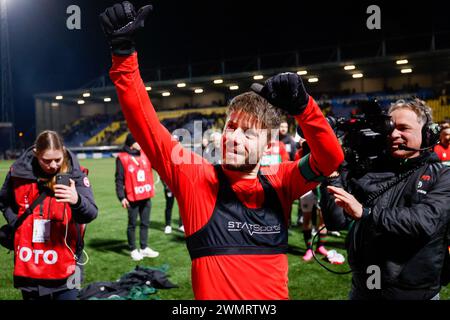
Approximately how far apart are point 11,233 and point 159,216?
6.57m

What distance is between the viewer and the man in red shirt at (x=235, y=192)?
1.53m

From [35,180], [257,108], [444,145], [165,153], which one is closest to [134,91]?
[165,153]

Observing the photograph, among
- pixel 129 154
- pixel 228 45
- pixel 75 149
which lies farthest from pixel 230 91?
pixel 129 154

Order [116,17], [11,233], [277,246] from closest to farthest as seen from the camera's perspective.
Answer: [116,17], [277,246], [11,233]

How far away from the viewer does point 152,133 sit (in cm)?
154

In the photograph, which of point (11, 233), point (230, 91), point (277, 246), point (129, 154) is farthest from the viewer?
point (230, 91)

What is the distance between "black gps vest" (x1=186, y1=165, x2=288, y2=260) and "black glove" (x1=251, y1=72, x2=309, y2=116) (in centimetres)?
52

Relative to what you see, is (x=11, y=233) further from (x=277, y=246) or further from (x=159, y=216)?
(x=159, y=216)

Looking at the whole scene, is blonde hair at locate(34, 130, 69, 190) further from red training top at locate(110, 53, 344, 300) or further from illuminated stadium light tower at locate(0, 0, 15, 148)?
illuminated stadium light tower at locate(0, 0, 15, 148)

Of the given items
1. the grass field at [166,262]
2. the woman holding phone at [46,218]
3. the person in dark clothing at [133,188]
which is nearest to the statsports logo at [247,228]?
the woman holding phone at [46,218]

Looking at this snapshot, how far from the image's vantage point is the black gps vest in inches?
63.5

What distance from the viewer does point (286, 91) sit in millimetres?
1304

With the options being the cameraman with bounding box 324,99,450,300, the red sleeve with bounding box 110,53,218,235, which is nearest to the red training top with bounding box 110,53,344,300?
the red sleeve with bounding box 110,53,218,235
